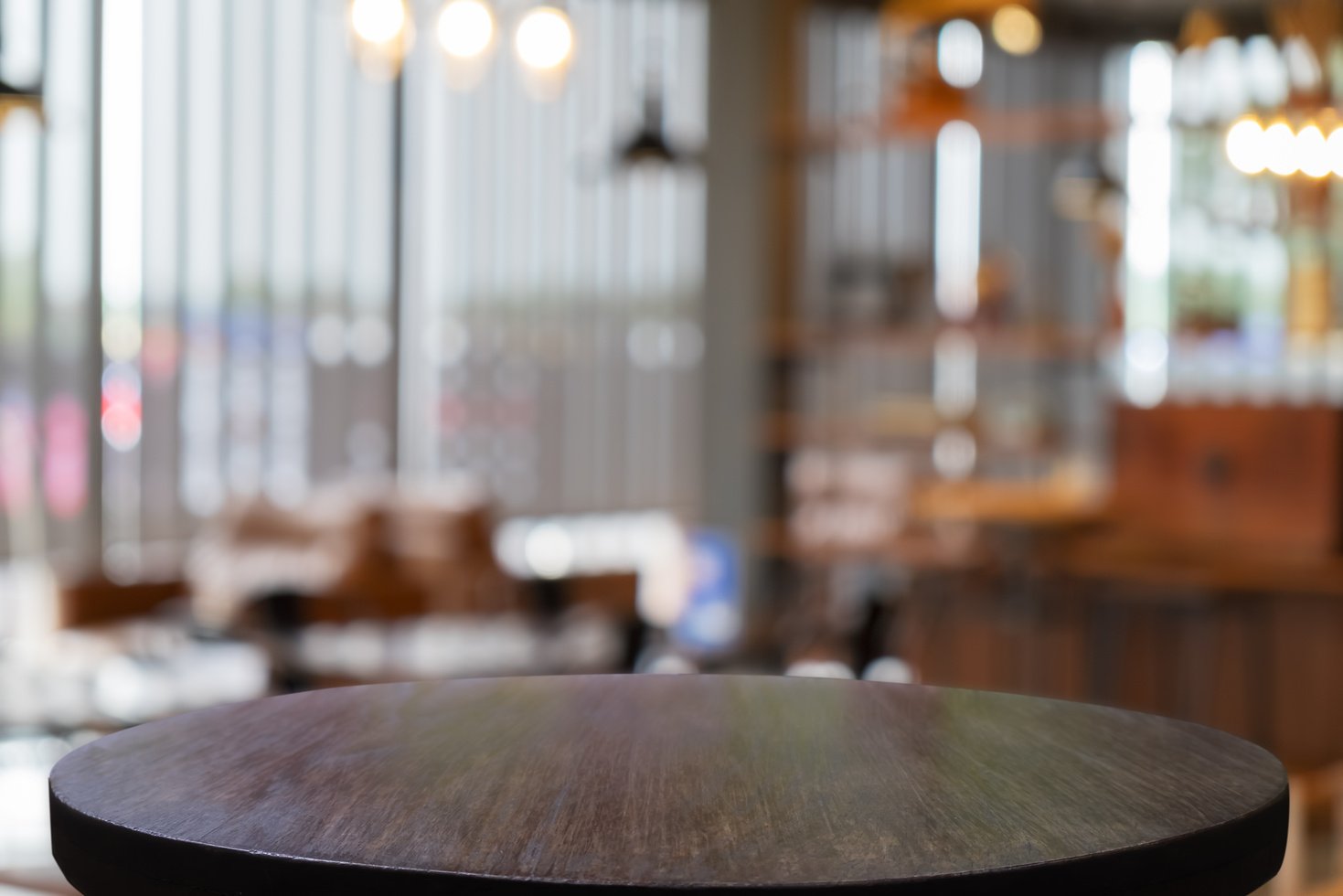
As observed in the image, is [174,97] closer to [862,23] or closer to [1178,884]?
[862,23]

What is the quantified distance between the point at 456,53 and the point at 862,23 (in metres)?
4.30

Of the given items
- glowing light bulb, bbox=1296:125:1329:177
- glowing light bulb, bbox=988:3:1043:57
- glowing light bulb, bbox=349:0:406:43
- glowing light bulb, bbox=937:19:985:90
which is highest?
glowing light bulb, bbox=937:19:985:90

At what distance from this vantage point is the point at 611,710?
173 cm

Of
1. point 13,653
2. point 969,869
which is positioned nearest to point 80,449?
point 13,653

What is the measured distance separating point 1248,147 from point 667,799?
9.98 feet

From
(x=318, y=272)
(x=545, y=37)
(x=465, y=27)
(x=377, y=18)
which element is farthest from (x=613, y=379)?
(x=377, y=18)

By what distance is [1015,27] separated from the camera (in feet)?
15.3

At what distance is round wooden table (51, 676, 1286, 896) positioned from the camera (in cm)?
116

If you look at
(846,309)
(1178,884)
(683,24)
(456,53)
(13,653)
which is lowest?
(13,653)

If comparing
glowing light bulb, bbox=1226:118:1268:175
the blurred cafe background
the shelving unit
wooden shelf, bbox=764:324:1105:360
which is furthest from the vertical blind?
glowing light bulb, bbox=1226:118:1268:175

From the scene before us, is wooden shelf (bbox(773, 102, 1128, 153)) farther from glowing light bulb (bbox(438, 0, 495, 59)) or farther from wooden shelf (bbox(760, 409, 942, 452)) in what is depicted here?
glowing light bulb (bbox(438, 0, 495, 59))

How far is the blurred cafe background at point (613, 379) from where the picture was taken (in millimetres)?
5000

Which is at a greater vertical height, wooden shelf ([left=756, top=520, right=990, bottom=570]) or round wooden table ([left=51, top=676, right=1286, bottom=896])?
round wooden table ([left=51, top=676, right=1286, bottom=896])

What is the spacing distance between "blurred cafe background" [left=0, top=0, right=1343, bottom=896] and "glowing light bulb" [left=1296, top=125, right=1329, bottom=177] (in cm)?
2
